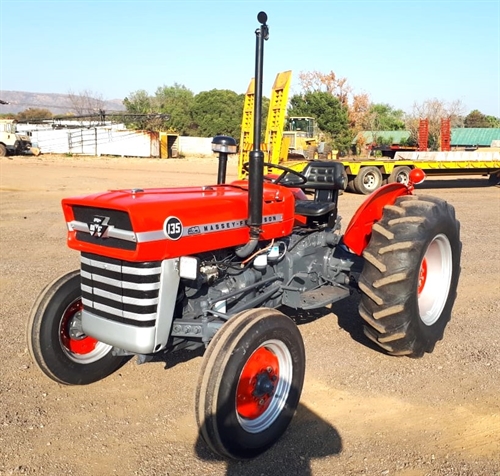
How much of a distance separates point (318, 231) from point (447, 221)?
0.99 meters

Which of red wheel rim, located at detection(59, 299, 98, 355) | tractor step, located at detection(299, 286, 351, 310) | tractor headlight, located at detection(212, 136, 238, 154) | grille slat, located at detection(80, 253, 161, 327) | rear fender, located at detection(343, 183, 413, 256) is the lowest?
red wheel rim, located at detection(59, 299, 98, 355)

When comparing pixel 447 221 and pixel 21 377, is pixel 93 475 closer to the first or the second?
pixel 21 377

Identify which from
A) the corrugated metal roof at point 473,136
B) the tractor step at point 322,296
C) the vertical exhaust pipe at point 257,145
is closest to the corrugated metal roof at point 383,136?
the corrugated metal roof at point 473,136

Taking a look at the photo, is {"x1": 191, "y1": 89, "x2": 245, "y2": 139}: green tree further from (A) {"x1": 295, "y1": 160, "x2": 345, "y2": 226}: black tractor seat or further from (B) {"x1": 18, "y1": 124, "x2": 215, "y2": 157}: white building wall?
(A) {"x1": 295, "y1": 160, "x2": 345, "y2": 226}: black tractor seat

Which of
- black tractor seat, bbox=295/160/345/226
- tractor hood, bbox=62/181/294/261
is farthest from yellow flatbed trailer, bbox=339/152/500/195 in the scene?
tractor hood, bbox=62/181/294/261

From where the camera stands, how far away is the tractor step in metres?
3.96

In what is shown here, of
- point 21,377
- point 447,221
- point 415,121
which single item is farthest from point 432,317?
point 415,121

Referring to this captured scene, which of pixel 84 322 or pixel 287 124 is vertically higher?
pixel 287 124

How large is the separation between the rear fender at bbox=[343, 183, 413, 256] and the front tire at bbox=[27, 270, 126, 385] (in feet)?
6.44

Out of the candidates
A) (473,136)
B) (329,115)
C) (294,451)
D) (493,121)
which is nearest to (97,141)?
(329,115)

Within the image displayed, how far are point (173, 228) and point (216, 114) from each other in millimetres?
51324

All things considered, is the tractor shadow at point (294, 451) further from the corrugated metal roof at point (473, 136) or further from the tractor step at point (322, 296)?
the corrugated metal roof at point (473, 136)

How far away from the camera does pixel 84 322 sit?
3219 millimetres

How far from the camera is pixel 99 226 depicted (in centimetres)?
293
